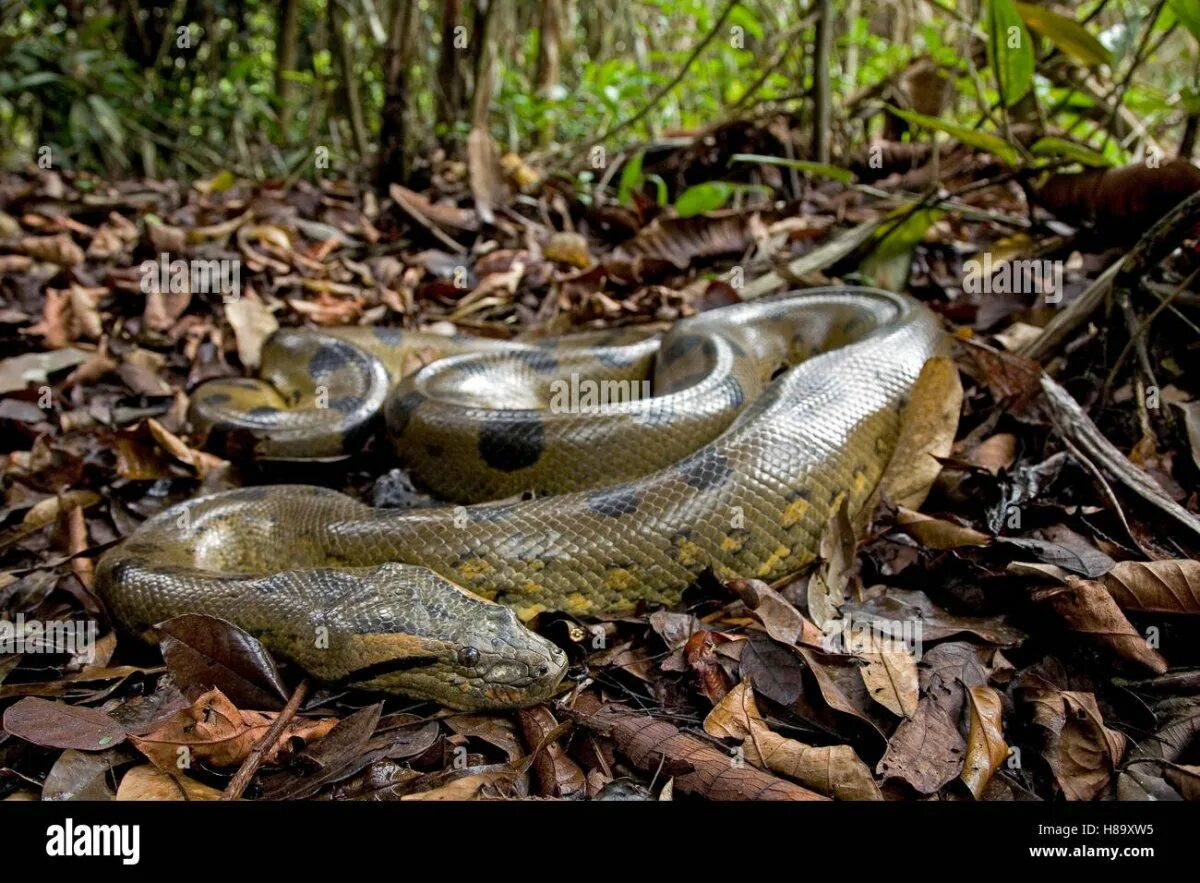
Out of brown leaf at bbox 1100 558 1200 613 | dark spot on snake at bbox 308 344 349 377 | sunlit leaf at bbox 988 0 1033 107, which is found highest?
sunlit leaf at bbox 988 0 1033 107

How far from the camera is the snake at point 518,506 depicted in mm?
3744

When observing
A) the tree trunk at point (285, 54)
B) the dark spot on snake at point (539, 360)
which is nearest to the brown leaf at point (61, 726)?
the dark spot on snake at point (539, 360)

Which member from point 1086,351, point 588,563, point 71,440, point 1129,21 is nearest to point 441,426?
point 588,563

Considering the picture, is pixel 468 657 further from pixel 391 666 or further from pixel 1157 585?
pixel 1157 585

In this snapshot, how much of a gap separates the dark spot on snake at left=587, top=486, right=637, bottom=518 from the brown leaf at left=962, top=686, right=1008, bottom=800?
1.69 metres

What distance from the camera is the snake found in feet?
12.3

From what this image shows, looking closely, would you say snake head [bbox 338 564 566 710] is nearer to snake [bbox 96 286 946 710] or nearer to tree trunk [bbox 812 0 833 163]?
snake [bbox 96 286 946 710]

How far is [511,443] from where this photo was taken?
5.19 meters

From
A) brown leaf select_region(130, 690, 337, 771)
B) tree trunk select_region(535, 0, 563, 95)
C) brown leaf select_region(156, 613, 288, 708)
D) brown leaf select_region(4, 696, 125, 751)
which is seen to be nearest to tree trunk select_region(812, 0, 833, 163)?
tree trunk select_region(535, 0, 563, 95)

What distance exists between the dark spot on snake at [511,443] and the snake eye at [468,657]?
69.1 inches

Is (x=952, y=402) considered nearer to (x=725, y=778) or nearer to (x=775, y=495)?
(x=775, y=495)

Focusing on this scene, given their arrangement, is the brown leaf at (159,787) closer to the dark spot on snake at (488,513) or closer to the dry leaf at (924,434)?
the dark spot on snake at (488,513)

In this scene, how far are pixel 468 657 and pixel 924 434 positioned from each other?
267 centimetres
